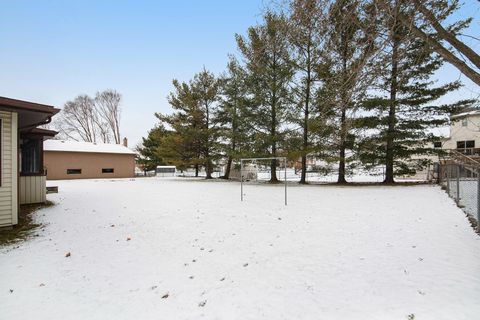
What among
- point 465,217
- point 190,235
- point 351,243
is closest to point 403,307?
point 351,243

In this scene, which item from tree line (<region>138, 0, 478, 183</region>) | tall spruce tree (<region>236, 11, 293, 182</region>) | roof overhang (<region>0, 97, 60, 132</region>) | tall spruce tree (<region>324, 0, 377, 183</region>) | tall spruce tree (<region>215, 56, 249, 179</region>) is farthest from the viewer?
tall spruce tree (<region>215, 56, 249, 179</region>)

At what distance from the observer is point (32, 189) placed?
1005 cm

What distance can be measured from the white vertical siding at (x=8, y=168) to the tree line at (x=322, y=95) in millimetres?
5948

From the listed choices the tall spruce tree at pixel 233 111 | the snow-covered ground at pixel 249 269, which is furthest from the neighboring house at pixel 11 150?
the tall spruce tree at pixel 233 111

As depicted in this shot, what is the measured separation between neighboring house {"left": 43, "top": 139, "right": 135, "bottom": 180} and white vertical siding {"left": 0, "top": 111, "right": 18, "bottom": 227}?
73.5 feet

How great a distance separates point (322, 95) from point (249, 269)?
8.09 metres

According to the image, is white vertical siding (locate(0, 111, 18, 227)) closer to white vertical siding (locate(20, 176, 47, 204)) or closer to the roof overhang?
the roof overhang

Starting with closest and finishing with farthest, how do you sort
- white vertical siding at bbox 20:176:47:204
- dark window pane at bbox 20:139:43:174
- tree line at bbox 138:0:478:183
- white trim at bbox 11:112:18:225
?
tree line at bbox 138:0:478:183 < white trim at bbox 11:112:18:225 < white vertical siding at bbox 20:176:47:204 < dark window pane at bbox 20:139:43:174

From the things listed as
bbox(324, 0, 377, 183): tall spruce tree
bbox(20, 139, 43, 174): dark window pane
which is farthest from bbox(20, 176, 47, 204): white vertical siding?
bbox(324, 0, 377, 183): tall spruce tree

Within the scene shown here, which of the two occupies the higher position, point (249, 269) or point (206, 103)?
point (206, 103)

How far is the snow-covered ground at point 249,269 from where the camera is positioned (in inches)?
122

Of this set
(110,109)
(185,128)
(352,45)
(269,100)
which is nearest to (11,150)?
(352,45)

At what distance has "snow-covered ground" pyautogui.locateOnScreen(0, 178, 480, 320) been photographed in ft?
10.2

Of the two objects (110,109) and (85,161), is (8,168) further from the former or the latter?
(110,109)
